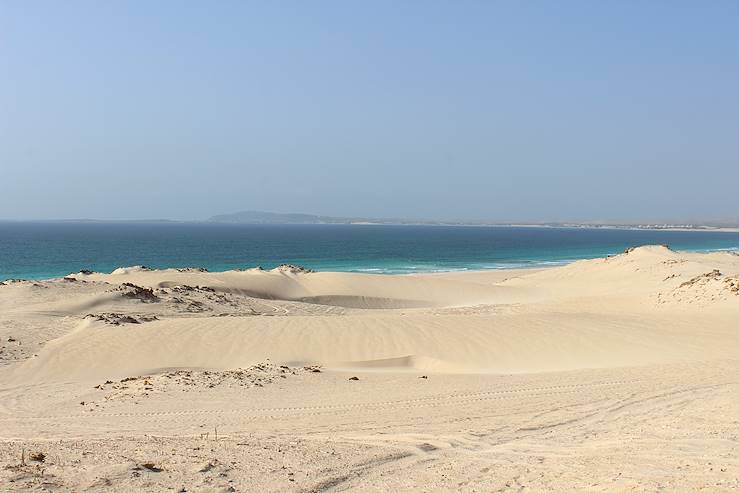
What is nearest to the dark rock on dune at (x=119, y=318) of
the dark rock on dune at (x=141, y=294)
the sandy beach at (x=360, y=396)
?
the sandy beach at (x=360, y=396)

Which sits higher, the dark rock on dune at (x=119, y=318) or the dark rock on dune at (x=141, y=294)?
the dark rock on dune at (x=141, y=294)

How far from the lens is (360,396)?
10.6 meters

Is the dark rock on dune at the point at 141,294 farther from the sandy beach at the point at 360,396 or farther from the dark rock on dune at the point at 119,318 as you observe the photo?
the dark rock on dune at the point at 119,318

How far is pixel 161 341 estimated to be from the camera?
51.4 ft

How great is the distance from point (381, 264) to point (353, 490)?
55486 millimetres

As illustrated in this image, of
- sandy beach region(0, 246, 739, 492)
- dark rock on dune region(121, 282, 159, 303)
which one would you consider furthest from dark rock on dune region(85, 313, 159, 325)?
dark rock on dune region(121, 282, 159, 303)

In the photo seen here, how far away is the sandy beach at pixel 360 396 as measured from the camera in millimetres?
5891

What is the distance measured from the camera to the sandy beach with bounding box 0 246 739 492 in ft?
19.3

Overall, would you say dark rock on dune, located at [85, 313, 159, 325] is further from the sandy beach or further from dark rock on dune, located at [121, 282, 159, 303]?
dark rock on dune, located at [121, 282, 159, 303]

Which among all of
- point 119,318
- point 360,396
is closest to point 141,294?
point 119,318

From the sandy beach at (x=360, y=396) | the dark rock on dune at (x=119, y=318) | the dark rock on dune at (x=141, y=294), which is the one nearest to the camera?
the sandy beach at (x=360, y=396)

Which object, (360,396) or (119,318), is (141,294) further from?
(360,396)

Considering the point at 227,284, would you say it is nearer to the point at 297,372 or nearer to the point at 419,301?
the point at 419,301

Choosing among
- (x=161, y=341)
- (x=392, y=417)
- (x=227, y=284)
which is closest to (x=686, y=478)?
(x=392, y=417)
